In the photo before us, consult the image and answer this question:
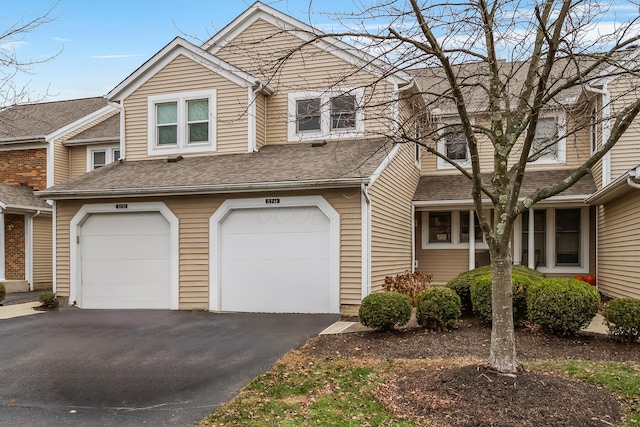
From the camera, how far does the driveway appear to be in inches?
225

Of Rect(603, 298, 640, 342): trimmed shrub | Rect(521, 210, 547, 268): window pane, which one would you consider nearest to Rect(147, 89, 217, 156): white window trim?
Rect(521, 210, 547, 268): window pane

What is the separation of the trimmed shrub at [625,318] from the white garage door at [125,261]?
8.99 m

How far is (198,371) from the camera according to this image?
23.2 ft

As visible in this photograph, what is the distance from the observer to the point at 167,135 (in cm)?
1377

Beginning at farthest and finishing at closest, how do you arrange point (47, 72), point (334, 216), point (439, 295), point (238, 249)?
1. point (238, 249)
2. point (334, 216)
3. point (439, 295)
4. point (47, 72)

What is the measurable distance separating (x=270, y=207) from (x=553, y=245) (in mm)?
8721

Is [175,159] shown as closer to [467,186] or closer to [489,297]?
[467,186]

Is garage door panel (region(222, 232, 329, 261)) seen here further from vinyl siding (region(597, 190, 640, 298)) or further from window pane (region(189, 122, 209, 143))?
vinyl siding (region(597, 190, 640, 298))

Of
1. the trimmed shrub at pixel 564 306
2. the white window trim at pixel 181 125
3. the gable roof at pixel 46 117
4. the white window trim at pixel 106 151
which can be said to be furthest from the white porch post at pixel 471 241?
the gable roof at pixel 46 117

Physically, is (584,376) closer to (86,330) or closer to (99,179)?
(86,330)

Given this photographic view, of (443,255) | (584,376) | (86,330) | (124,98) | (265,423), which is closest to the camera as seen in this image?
(265,423)

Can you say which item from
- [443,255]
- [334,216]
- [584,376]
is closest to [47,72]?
[334,216]

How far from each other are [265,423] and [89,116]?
17.6 metres

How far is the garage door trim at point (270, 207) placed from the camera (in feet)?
35.4
